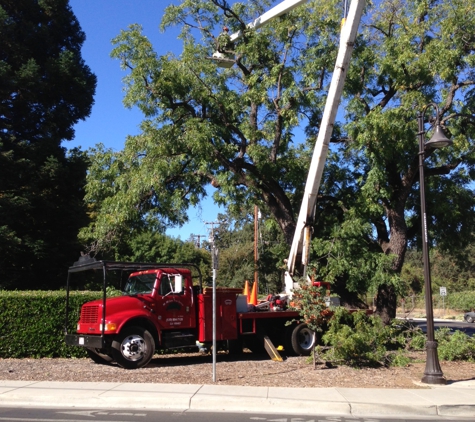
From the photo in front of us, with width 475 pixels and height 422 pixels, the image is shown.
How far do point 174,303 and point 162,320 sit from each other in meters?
0.55

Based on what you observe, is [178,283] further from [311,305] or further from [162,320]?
[311,305]

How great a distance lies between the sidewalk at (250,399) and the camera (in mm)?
8898

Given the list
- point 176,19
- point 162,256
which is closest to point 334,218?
point 176,19

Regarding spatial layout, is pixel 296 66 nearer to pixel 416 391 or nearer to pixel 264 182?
pixel 264 182

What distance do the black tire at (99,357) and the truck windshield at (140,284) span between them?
1.69 metres

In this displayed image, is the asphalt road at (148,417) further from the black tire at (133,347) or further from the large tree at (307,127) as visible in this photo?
the large tree at (307,127)

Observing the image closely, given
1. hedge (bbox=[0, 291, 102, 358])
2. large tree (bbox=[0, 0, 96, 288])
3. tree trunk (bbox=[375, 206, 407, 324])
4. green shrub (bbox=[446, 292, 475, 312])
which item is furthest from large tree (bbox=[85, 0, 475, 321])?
green shrub (bbox=[446, 292, 475, 312])

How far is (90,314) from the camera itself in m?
13.1

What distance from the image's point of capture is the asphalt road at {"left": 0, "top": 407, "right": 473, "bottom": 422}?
8094mm

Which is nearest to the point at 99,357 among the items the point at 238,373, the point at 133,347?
the point at 133,347

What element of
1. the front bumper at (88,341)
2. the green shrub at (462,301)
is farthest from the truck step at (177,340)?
the green shrub at (462,301)

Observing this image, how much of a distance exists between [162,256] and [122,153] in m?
42.1

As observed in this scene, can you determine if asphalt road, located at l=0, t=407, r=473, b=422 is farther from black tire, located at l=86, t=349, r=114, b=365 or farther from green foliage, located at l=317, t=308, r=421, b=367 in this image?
black tire, located at l=86, t=349, r=114, b=365

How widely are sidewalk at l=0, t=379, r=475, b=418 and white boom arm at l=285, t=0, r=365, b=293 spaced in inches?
237
